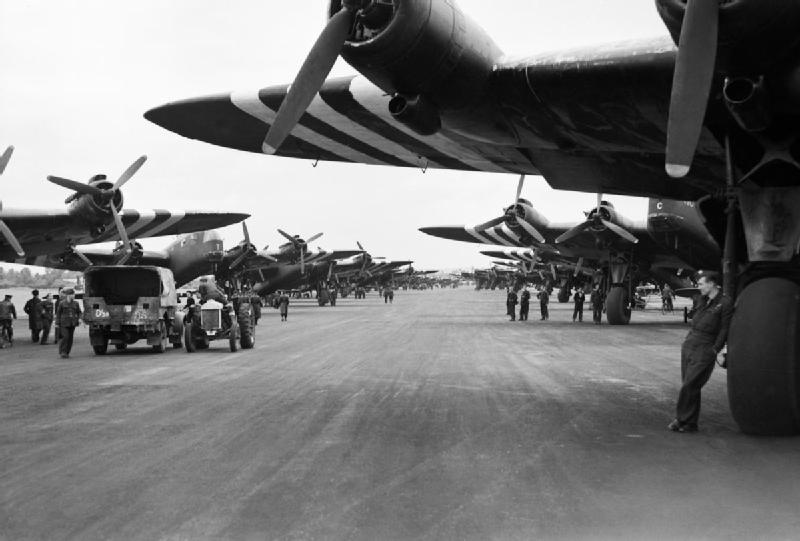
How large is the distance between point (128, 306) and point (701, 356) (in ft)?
46.2

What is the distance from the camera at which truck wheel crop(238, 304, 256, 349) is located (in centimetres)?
1859

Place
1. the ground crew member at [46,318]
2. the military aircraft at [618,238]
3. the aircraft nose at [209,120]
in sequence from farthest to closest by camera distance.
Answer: the ground crew member at [46,318]
the military aircraft at [618,238]
the aircraft nose at [209,120]

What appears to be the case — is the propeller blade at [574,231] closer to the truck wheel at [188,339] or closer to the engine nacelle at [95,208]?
the truck wheel at [188,339]

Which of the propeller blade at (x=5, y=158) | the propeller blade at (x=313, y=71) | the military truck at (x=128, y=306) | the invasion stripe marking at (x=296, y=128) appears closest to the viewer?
the propeller blade at (x=313, y=71)

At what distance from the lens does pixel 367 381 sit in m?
11.7

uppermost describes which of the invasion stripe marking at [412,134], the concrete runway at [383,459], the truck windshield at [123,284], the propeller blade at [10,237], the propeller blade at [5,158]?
the propeller blade at [5,158]

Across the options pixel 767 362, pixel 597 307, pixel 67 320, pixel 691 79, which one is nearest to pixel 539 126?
pixel 691 79

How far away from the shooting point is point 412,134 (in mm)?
9297

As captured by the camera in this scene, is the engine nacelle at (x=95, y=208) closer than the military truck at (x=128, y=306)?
No

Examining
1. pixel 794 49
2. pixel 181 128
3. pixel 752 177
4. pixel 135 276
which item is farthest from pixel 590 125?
pixel 135 276

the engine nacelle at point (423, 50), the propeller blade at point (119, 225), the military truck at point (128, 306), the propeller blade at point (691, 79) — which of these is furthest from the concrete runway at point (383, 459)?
the propeller blade at point (119, 225)

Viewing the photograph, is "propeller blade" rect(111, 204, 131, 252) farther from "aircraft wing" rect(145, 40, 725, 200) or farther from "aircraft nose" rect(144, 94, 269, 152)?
"aircraft nose" rect(144, 94, 269, 152)

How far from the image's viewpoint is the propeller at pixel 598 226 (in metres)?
25.6

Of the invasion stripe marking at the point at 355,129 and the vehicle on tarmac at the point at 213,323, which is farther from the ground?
the invasion stripe marking at the point at 355,129
